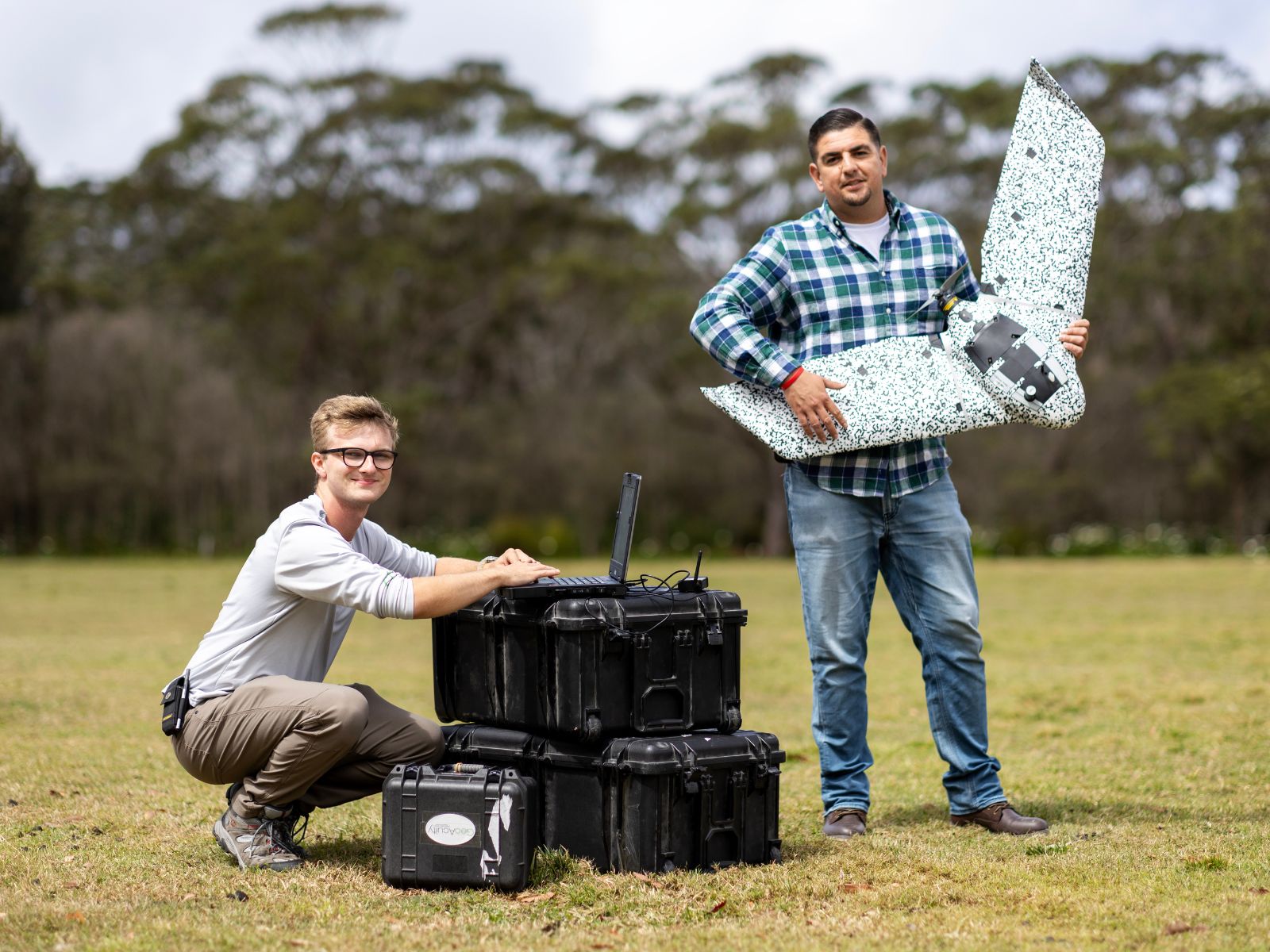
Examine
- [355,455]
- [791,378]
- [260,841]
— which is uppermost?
[791,378]

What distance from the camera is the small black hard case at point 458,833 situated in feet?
13.1

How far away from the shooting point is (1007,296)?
15.8ft

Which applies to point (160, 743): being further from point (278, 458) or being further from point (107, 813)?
point (278, 458)

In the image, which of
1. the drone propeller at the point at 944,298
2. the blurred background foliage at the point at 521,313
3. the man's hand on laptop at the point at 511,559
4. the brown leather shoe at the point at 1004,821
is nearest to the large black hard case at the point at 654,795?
the man's hand on laptop at the point at 511,559

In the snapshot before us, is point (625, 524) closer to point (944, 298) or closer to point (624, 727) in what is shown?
point (624, 727)

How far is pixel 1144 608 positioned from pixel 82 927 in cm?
→ 1307

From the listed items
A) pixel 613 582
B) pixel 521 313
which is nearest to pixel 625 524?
pixel 613 582

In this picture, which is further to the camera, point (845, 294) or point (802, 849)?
point (845, 294)

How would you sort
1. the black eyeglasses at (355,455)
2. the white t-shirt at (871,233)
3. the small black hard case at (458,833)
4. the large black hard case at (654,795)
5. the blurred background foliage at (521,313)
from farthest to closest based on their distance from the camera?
the blurred background foliage at (521,313), the white t-shirt at (871,233), the black eyeglasses at (355,455), the large black hard case at (654,795), the small black hard case at (458,833)

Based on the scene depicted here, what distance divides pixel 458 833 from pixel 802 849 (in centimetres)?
121

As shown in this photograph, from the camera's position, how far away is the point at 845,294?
4.89m

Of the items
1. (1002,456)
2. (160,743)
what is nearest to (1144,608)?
(160,743)

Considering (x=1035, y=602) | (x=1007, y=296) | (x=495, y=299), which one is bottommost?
(x=1035, y=602)

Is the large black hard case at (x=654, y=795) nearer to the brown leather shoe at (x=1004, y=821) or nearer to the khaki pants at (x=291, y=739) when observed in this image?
the khaki pants at (x=291, y=739)
